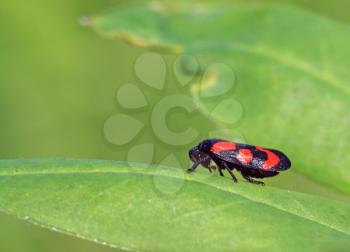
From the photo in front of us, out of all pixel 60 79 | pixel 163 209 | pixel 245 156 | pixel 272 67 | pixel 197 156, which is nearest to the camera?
pixel 163 209

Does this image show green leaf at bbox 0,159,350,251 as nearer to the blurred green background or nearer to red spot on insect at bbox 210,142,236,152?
red spot on insect at bbox 210,142,236,152

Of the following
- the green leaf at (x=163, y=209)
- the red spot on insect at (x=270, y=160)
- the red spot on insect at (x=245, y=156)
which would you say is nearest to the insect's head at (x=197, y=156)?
the red spot on insect at (x=245, y=156)

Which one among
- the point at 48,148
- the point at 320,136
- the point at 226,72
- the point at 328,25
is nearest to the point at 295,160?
the point at 320,136

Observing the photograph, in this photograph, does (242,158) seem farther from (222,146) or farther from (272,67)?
(272,67)

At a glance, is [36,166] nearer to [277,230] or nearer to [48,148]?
[277,230]

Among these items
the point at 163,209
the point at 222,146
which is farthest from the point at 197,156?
the point at 163,209

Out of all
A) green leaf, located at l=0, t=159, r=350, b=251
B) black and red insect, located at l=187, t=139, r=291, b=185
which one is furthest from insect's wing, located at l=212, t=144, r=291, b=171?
green leaf, located at l=0, t=159, r=350, b=251
